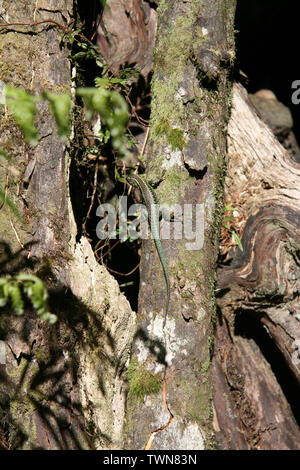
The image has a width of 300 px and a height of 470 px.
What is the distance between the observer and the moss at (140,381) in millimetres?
2045

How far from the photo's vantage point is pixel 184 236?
2221mm

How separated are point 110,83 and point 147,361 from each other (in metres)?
1.67

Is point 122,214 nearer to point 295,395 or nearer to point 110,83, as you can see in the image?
point 110,83

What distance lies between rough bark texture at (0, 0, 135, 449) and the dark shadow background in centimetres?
233

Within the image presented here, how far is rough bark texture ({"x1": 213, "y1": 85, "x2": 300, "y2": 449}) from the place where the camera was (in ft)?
9.02

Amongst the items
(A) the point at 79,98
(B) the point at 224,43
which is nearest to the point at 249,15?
(B) the point at 224,43

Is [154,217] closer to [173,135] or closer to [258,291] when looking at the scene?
[173,135]

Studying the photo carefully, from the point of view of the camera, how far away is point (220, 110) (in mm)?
2430

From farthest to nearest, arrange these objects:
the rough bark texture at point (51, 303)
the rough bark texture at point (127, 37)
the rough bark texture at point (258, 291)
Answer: the rough bark texture at point (127, 37) < the rough bark texture at point (258, 291) < the rough bark texture at point (51, 303)

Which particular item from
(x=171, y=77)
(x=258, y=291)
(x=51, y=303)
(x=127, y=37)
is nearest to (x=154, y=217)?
(x=51, y=303)

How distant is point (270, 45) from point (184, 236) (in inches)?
114

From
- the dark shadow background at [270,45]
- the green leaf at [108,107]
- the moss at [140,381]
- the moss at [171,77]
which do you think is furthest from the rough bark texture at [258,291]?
the green leaf at [108,107]

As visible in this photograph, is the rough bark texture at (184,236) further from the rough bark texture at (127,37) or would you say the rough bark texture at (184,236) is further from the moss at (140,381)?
the rough bark texture at (127,37)

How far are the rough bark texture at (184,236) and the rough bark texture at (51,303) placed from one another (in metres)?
0.17
